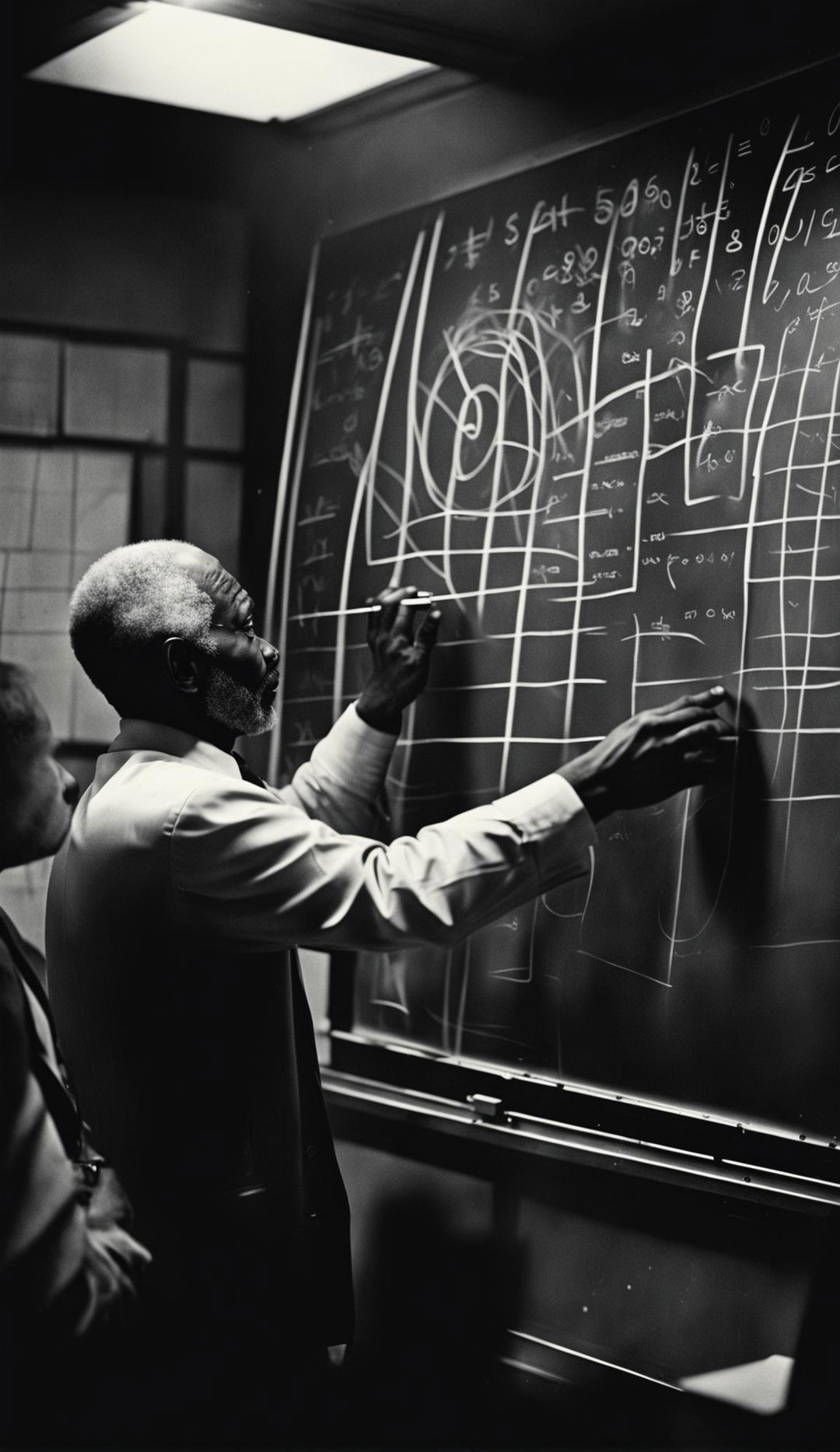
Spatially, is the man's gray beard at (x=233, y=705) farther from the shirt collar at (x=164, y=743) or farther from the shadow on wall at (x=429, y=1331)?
the shadow on wall at (x=429, y=1331)

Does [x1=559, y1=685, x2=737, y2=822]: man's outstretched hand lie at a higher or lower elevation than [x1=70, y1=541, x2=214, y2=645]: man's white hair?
lower

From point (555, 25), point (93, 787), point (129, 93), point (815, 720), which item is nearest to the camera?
point (815, 720)

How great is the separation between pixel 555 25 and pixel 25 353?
136 centimetres

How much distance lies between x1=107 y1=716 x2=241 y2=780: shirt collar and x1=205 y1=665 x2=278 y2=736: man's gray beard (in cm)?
5

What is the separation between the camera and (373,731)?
297 centimetres

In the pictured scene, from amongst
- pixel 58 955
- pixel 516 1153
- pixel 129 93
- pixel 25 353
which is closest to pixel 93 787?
pixel 58 955

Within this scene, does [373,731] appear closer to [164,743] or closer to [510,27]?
[164,743]

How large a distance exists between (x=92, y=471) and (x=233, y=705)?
125 cm

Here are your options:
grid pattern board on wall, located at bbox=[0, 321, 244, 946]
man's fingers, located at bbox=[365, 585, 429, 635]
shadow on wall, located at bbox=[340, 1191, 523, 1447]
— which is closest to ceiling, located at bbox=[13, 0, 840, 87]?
grid pattern board on wall, located at bbox=[0, 321, 244, 946]

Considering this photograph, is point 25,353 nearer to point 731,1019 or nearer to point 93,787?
point 93,787

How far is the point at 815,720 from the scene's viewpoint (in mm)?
2385

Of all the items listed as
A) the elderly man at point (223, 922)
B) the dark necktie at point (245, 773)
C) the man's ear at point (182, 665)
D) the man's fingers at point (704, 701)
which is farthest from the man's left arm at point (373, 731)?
the man's fingers at point (704, 701)

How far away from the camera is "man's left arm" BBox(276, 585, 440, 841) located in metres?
2.97

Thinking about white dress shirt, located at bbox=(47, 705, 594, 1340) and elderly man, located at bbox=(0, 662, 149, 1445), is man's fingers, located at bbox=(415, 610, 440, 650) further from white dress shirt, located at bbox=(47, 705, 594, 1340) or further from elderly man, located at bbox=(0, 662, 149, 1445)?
elderly man, located at bbox=(0, 662, 149, 1445)
